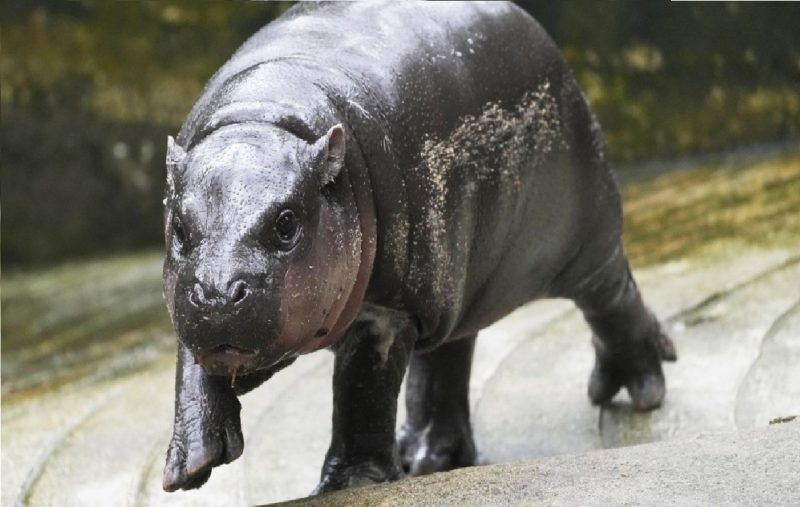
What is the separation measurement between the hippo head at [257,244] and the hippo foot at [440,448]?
1679 mm

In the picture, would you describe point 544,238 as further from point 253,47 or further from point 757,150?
point 757,150

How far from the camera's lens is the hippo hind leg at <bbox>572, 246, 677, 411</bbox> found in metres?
5.57

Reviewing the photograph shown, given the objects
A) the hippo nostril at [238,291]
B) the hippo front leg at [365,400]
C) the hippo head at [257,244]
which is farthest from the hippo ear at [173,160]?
the hippo front leg at [365,400]

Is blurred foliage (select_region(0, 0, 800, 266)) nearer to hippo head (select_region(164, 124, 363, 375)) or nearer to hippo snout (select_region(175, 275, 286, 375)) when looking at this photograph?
hippo head (select_region(164, 124, 363, 375))

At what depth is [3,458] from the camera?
542 centimetres

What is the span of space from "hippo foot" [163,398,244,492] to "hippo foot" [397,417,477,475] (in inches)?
66.3

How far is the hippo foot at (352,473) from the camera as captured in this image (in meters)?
3.99

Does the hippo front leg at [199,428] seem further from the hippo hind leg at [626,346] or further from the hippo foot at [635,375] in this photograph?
the hippo foot at [635,375]

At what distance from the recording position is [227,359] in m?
3.31

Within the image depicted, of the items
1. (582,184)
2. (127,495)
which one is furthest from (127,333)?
(582,184)

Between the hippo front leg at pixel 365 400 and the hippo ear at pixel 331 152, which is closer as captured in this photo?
the hippo ear at pixel 331 152

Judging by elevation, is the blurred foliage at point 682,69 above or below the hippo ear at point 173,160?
below

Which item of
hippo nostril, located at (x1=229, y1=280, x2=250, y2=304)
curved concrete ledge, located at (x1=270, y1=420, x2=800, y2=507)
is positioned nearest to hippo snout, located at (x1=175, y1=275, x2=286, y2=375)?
hippo nostril, located at (x1=229, y1=280, x2=250, y2=304)

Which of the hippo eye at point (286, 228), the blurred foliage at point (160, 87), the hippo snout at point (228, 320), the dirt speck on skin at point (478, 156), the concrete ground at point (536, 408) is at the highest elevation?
the hippo eye at point (286, 228)
